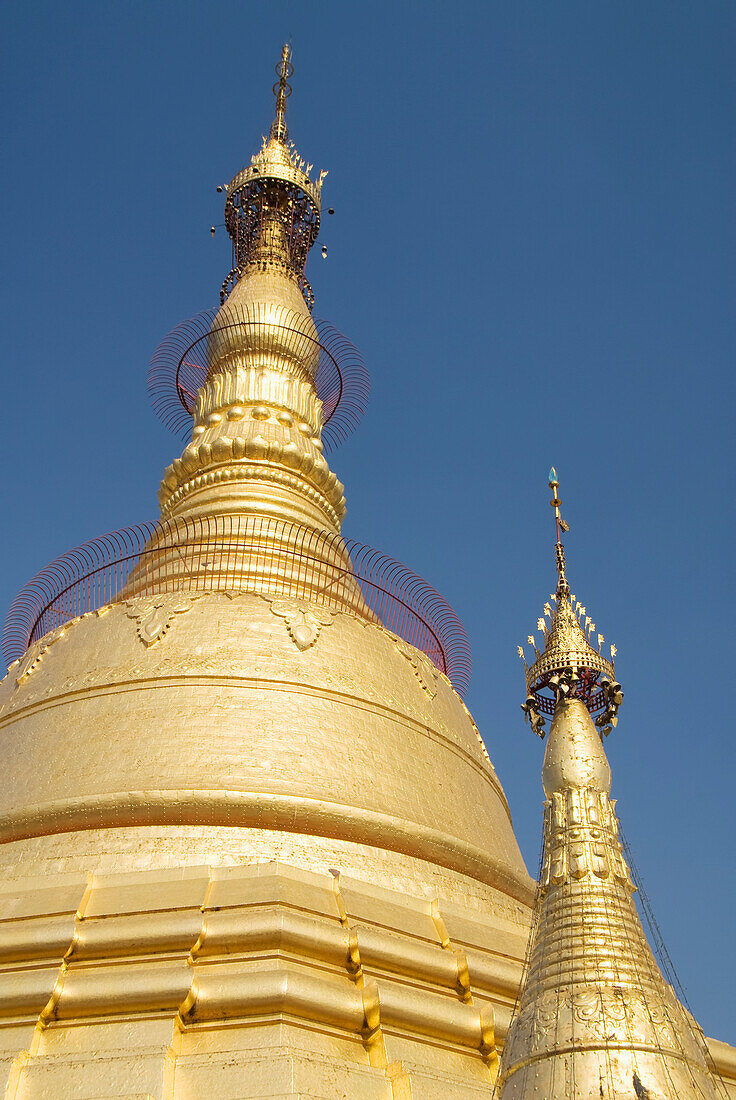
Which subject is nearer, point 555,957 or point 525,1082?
point 525,1082

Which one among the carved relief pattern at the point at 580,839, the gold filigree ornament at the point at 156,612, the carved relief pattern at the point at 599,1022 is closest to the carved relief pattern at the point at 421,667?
the gold filigree ornament at the point at 156,612

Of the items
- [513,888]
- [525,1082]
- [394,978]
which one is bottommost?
[525,1082]

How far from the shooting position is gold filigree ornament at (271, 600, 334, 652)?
13.2 m

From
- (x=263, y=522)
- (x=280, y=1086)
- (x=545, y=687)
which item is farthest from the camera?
(x=263, y=522)

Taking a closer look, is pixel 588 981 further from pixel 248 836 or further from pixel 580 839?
pixel 248 836

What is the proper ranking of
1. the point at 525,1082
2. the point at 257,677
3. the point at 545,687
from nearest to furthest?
1. the point at 525,1082
2. the point at 545,687
3. the point at 257,677

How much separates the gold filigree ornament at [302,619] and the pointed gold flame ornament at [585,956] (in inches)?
185

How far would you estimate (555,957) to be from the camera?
7090 millimetres

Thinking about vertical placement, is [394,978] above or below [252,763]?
below

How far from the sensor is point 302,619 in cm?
1344

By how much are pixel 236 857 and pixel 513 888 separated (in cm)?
344

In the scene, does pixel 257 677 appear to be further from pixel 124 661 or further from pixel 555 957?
pixel 555 957

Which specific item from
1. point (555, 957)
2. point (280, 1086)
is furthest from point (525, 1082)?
point (280, 1086)

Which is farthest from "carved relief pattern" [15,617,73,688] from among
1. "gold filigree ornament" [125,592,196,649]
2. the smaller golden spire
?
the smaller golden spire
